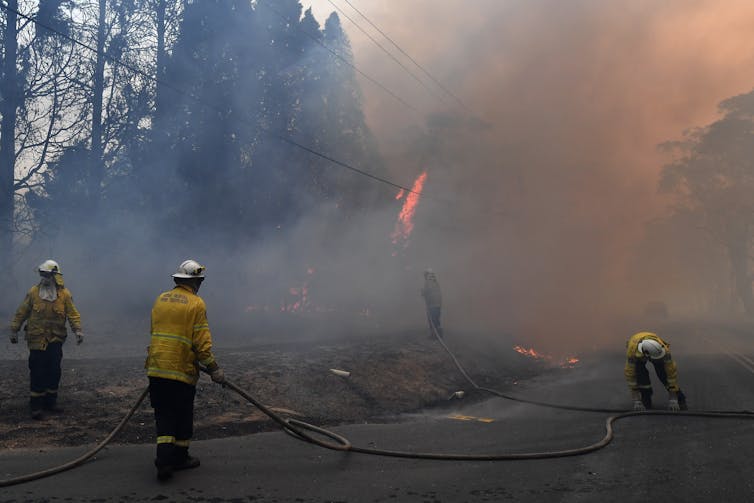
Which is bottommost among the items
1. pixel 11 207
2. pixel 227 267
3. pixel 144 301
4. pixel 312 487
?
pixel 312 487

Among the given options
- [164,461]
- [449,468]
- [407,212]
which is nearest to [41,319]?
[164,461]

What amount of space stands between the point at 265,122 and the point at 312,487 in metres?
16.4

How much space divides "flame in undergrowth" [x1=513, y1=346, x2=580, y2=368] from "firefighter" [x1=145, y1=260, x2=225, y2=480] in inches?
415

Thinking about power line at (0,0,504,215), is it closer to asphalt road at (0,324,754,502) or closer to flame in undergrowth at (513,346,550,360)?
flame in undergrowth at (513,346,550,360)

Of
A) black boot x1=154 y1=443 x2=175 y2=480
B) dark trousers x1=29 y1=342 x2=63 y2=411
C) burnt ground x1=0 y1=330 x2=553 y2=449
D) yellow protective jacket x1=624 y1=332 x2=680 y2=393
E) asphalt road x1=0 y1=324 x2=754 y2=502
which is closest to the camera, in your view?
asphalt road x1=0 y1=324 x2=754 y2=502

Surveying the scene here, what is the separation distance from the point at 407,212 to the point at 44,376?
19.3 m

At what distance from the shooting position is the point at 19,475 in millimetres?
4602

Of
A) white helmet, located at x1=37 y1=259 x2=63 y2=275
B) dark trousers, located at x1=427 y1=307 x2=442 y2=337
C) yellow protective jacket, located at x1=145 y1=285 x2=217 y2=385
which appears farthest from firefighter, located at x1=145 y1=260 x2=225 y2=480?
dark trousers, located at x1=427 y1=307 x2=442 y2=337

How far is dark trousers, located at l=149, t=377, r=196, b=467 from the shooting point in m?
4.70

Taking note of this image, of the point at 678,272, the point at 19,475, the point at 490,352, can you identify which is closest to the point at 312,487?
the point at 19,475

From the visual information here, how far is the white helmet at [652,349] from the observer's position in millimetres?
7527

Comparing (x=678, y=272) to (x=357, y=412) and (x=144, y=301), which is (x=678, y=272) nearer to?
(x=144, y=301)

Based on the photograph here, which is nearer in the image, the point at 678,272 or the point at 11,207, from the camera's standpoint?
the point at 11,207

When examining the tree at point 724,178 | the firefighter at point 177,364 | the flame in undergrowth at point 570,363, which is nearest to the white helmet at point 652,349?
the firefighter at point 177,364
